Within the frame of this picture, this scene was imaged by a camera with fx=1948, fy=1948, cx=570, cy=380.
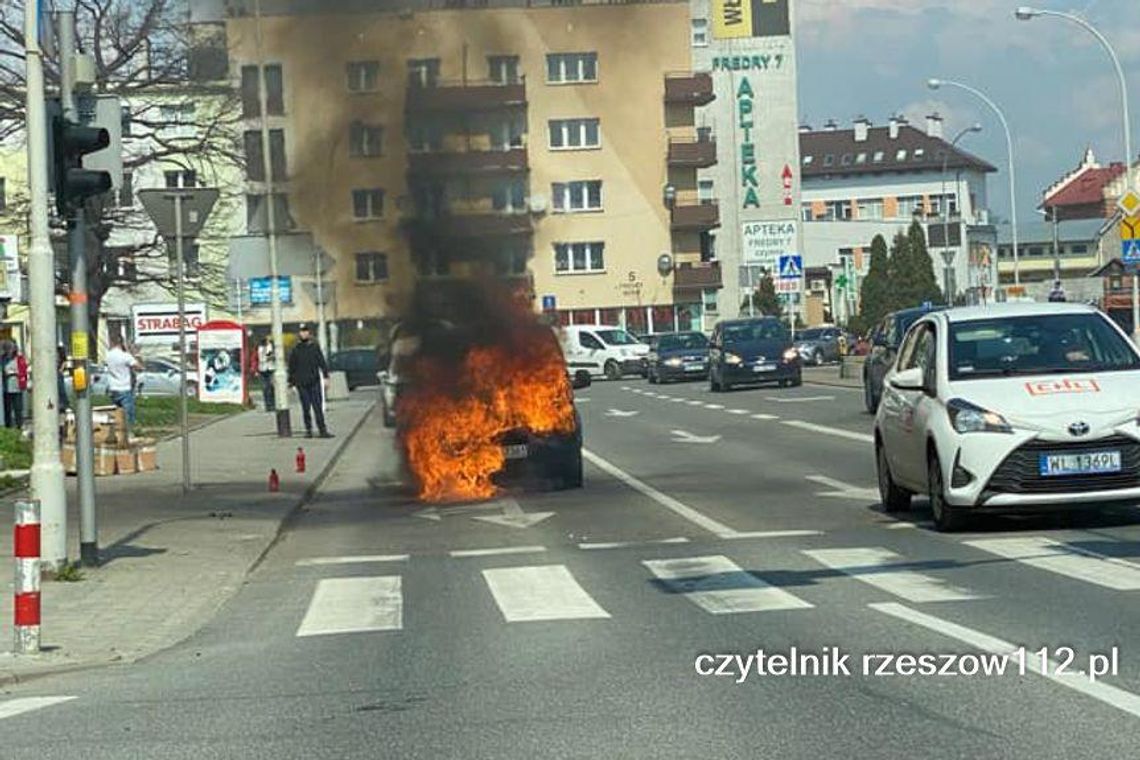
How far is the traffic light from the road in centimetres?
318

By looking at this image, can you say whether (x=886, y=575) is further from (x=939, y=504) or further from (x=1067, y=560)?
(x=939, y=504)

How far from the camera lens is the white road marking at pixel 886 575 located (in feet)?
37.5

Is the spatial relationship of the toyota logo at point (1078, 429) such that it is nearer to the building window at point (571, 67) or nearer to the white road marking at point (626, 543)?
the white road marking at point (626, 543)

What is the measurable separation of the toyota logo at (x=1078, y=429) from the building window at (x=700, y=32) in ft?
30.3

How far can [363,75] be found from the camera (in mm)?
21156

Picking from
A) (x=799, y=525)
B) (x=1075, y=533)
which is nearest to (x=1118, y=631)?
(x=1075, y=533)

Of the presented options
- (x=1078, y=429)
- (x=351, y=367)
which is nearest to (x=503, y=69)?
(x=1078, y=429)

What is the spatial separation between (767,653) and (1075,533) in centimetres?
574

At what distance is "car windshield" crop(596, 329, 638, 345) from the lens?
63.6m

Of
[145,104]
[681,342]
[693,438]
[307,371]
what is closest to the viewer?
[693,438]

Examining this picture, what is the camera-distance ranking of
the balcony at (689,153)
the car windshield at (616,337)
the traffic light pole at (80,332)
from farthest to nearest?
the car windshield at (616,337) < the balcony at (689,153) < the traffic light pole at (80,332)

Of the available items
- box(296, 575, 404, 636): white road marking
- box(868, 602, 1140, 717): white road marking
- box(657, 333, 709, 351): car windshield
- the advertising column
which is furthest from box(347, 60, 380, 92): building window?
the advertising column

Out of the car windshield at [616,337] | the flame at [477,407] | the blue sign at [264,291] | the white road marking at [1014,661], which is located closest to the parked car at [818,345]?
the car windshield at [616,337]

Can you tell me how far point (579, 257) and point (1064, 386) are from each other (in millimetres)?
18255
